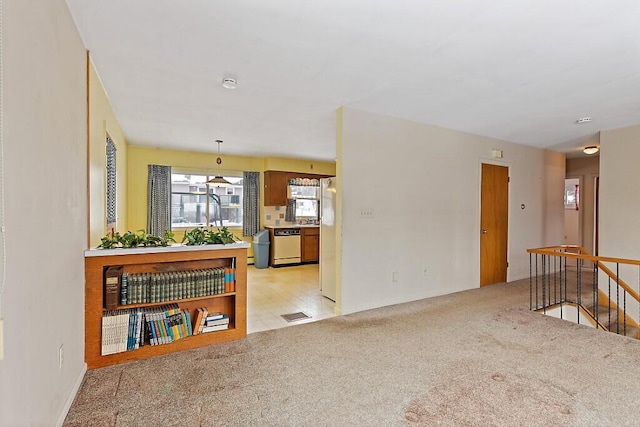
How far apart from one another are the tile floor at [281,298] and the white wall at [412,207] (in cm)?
58

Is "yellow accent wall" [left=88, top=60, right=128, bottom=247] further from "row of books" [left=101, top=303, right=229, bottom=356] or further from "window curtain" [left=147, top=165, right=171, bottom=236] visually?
"window curtain" [left=147, top=165, right=171, bottom=236]

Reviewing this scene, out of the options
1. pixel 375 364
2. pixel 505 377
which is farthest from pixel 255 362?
pixel 505 377

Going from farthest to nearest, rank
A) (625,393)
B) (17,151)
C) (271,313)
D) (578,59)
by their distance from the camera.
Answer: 1. (271,313)
2. (578,59)
3. (625,393)
4. (17,151)

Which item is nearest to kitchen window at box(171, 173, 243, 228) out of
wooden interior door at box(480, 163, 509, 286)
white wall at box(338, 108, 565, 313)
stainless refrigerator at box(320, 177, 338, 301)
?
stainless refrigerator at box(320, 177, 338, 301)

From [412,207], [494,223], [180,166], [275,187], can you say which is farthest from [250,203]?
[494,223]

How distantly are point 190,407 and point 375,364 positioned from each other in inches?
56.0

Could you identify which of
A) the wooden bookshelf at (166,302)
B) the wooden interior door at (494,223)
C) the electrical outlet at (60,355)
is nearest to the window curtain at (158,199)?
the wooden bookshelf at (166,302)

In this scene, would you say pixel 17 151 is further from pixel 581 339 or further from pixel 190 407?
pixel 581 339

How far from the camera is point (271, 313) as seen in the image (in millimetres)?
3945

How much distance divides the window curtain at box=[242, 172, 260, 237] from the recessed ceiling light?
4.21 meters

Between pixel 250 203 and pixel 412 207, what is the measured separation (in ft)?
13.3

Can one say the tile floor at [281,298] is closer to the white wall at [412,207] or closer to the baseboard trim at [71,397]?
the white wall at [412,207]

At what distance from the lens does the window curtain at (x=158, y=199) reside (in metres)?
6.41

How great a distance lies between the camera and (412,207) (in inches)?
179
